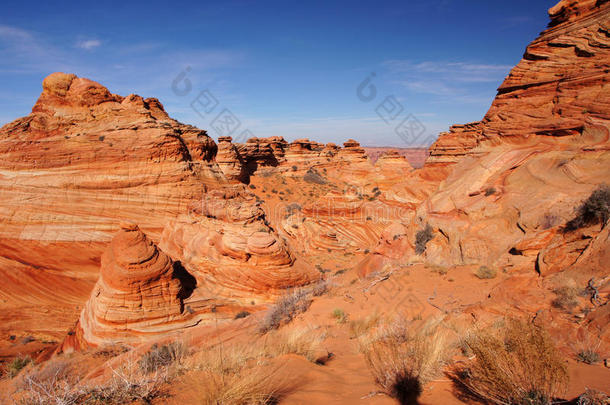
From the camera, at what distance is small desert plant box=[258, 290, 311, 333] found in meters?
7.27

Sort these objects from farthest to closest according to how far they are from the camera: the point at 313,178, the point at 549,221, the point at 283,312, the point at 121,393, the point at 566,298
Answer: the point at 313,178
the point at 283,312
the point at 549,221
the point at 566,298
the point at 121,393

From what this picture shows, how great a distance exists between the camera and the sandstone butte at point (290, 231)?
5840 mm

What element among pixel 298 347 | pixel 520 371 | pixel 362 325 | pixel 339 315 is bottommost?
pixel 520 371

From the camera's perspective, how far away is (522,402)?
2.32 m

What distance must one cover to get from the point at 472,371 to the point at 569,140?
349 inches

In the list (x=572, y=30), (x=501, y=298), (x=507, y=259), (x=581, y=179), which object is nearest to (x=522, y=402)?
(x=501, y=298)

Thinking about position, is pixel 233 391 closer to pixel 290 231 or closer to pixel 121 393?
pixel 121 393

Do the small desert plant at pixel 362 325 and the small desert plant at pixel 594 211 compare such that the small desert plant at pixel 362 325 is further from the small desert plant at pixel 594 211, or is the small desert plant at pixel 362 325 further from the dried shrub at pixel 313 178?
the dried shrub at pixel 313 178

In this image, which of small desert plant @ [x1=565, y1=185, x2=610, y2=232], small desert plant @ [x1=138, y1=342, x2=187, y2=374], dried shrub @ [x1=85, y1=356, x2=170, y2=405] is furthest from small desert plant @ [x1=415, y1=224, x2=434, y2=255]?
dried shrub @ [x1=85, y1=356, x2=170, y2=405]

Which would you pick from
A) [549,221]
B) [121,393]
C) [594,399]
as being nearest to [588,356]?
[594,399]

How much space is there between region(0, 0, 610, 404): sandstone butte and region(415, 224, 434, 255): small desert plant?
15 centimetres

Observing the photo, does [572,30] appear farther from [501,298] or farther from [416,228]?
[501,298]

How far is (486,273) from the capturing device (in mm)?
6633

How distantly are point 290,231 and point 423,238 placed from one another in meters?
10.2
